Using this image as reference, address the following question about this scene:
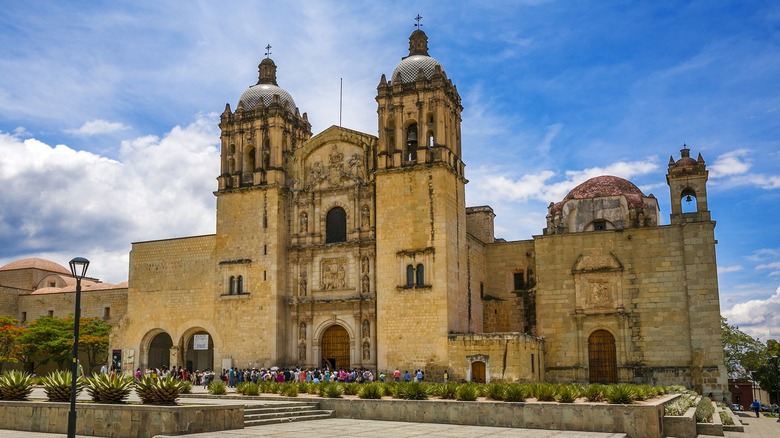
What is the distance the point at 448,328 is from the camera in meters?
29.0

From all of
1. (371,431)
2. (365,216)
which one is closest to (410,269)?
(365,216)

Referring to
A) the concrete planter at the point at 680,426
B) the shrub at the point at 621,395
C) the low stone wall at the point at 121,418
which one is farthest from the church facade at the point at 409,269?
the low stone wall at the point at 121,418

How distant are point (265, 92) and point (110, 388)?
22.4m

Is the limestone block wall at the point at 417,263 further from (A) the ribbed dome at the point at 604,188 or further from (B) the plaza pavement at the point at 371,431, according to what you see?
(B) the plaza pavement at the point at 371,431

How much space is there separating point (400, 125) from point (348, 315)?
906 centimetres

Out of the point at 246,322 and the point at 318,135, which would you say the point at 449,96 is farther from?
the point at 246,322

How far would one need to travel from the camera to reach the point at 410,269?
3036 cm

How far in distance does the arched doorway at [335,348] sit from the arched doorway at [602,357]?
10.9 meters

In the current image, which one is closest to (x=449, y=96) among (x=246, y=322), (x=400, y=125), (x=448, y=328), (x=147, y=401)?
(x=400, y=125)

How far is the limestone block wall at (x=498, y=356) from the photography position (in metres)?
27.2

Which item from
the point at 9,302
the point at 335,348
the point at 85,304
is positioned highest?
the point at 9,302

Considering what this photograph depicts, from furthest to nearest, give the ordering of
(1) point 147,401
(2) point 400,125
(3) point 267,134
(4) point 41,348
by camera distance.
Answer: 1. (4) point 41,348
2. (3) point 267,134
3. (2) point 400,125
4. (1) point 147,401

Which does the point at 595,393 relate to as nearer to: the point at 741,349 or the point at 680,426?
the point at 680,426

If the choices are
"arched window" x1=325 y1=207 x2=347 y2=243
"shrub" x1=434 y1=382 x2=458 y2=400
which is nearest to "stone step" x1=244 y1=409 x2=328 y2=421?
"shrub" x1=434 y1=382 x2=458 y2=400
